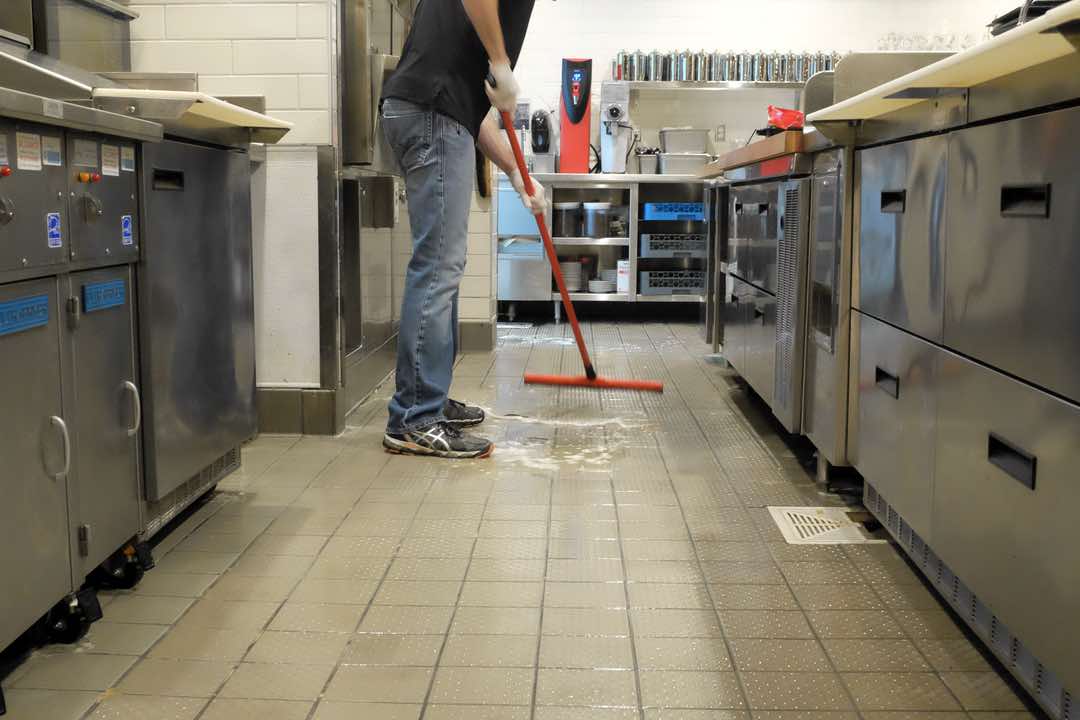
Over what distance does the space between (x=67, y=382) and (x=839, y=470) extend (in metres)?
1.77

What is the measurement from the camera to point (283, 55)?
297 cm

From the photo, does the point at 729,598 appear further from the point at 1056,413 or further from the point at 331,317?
the point at 331,317

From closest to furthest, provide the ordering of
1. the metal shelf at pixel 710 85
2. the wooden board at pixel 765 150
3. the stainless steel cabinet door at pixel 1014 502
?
the stainless steel cabinet door at pixel 1014 502
the wooden board at pixel 765 150
the metal shelf at pixel 710 85

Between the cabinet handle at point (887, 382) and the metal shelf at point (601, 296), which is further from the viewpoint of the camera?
the metal shelf at point (601, 296)

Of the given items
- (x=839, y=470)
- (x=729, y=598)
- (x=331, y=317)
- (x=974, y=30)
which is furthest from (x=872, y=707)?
(x=974, y=30)

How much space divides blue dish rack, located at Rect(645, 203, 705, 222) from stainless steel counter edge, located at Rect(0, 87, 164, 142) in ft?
15.0

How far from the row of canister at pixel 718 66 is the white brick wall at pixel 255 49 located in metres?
3.88

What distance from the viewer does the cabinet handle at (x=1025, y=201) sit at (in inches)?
50.1

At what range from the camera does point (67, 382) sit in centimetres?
154

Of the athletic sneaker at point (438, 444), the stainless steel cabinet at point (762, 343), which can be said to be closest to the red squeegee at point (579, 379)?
the stainless steel cabinet at point (762, 343)

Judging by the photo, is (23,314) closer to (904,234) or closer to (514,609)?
(514,609)

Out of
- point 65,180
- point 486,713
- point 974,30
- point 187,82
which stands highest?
point 974,30

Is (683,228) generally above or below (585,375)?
above

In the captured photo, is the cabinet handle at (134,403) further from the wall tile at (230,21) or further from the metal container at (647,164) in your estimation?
the metal container at (647,164)
